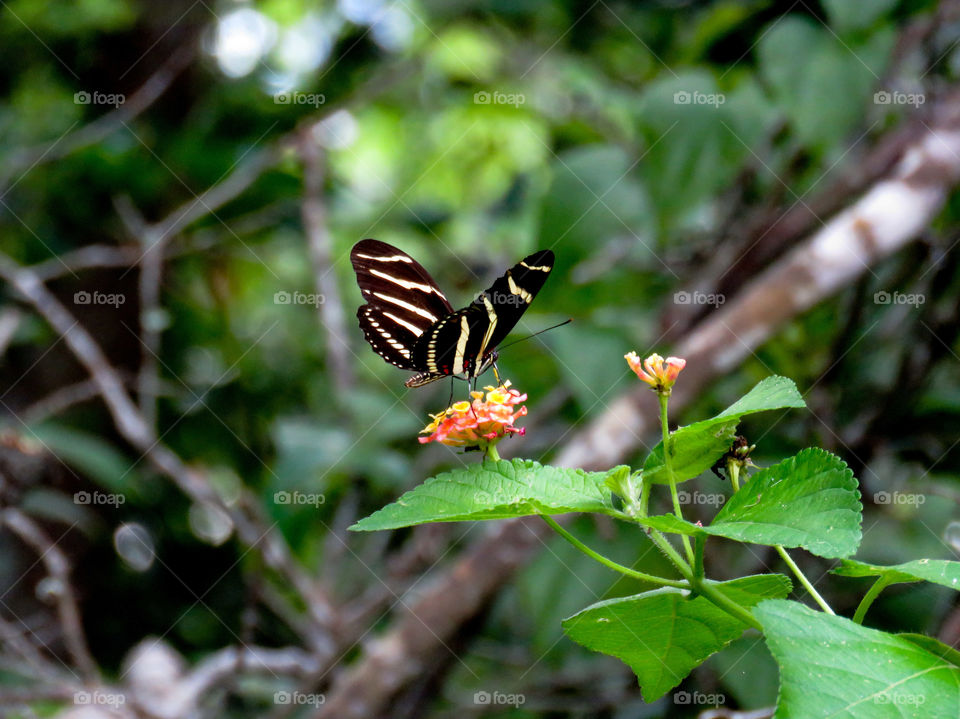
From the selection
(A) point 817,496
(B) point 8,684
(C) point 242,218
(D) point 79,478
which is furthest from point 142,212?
(A) point 817,496

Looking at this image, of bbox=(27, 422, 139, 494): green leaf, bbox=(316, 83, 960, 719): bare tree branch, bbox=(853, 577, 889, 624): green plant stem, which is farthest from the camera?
bbox=(27, 422, 139, 494): green leaf

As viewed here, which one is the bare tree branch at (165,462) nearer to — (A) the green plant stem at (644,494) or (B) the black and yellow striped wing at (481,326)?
(B) the black and yellow striped wing at (481,326)

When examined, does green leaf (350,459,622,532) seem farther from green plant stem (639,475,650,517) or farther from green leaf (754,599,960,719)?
green leaf (754,599,960,719)

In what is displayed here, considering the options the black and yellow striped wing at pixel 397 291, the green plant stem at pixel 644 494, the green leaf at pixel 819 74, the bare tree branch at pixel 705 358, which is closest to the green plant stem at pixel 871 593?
the green plant stem at pixel 644 494

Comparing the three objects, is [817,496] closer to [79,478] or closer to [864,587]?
[864,587]

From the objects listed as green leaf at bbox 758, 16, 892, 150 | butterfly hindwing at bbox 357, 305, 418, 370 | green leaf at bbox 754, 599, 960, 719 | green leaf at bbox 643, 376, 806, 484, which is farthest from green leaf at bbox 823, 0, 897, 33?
green leaf at bbox 754, 599, 960, 719

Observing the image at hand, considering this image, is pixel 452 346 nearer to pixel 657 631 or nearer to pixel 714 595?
pixel 657 631

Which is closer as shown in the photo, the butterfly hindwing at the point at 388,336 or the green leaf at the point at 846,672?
the green leaf at the point at 846,672
